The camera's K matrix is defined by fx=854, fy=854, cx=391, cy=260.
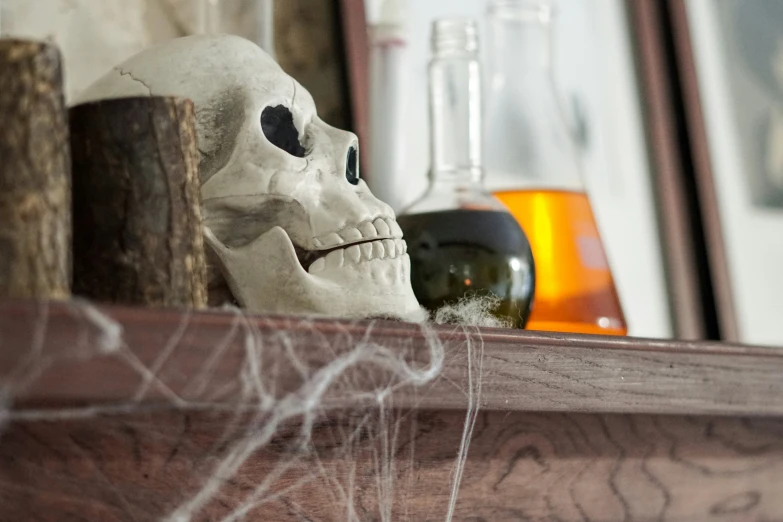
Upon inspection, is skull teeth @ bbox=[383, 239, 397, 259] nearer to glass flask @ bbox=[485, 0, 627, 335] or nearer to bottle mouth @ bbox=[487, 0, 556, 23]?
glass flask @ bbox=[485, 0, 627, 335]

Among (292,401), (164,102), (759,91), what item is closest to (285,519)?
(292,401)

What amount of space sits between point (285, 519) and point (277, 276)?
0.13 meters

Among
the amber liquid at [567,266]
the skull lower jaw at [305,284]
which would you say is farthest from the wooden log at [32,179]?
the amber liquid at [567,266]

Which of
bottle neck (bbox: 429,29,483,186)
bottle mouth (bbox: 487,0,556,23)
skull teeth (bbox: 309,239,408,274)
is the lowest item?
skull teeth (bbox: 309,239,408,274)

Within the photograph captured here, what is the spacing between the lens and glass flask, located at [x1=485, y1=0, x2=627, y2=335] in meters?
0.67

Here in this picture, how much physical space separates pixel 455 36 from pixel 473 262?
0.66ft

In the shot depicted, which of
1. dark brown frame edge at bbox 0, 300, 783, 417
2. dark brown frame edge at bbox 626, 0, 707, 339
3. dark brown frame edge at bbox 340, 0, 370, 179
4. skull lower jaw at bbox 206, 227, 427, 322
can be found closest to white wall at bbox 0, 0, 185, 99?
dark brown frame edge at bbox 340, 0, 370, 179

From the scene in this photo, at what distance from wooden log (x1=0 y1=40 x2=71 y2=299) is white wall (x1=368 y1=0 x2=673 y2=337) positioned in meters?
0.70

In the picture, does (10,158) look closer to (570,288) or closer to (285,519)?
(285,519)

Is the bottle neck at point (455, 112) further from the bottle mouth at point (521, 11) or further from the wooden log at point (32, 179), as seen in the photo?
the wooden log at point (32, 179)

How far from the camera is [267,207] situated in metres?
0.48

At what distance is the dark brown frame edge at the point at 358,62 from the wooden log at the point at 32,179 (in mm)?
428

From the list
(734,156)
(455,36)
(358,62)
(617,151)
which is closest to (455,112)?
(455,36)

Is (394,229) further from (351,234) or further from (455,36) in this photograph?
(455,36)
